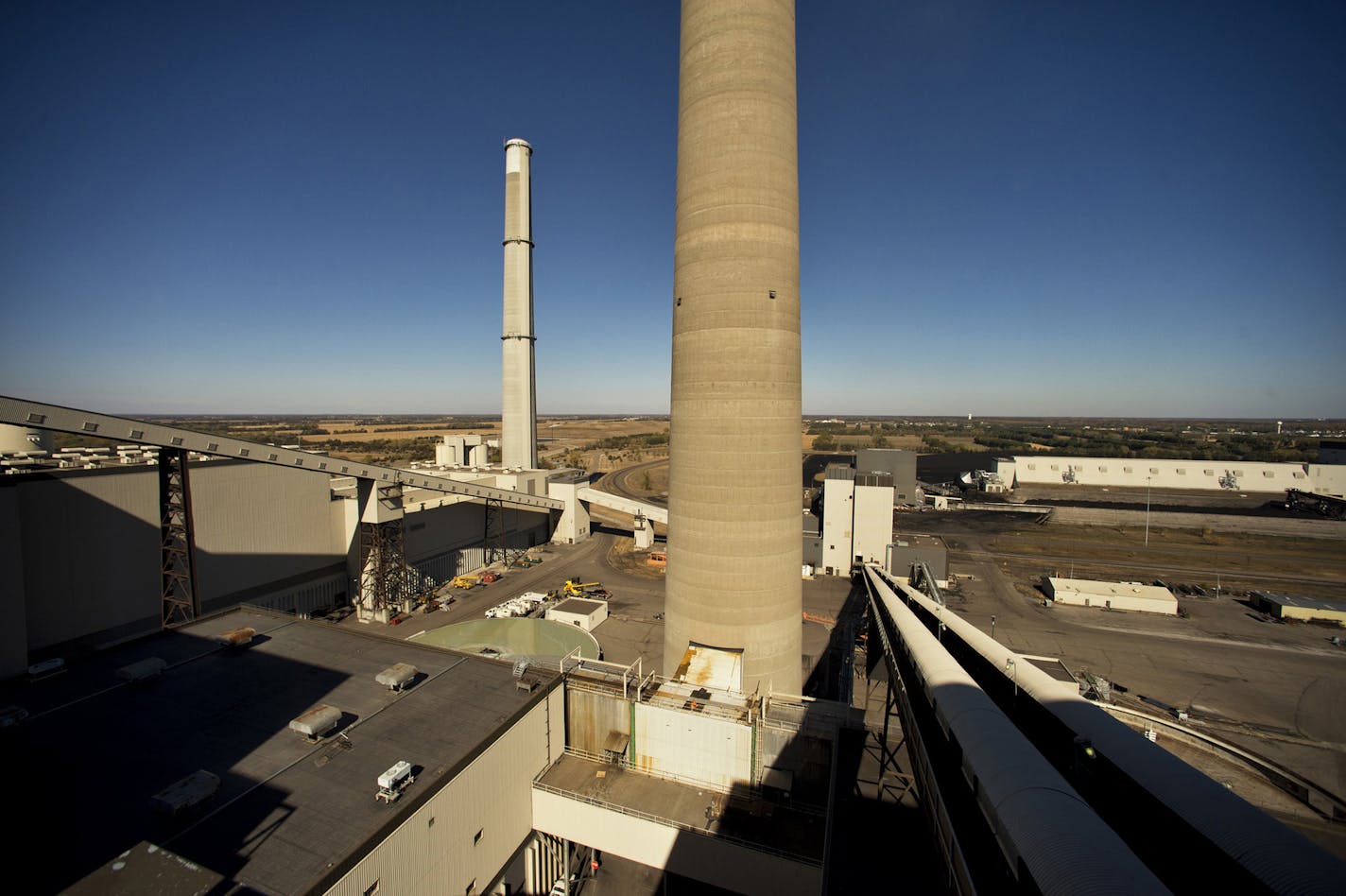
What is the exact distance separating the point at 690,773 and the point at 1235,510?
297 ft

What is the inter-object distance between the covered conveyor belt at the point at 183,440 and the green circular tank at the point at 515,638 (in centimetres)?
1205

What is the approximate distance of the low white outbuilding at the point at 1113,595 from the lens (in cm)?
3712

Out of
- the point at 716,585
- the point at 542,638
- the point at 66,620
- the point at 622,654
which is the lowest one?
the point at 622,654

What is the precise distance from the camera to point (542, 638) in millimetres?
26000

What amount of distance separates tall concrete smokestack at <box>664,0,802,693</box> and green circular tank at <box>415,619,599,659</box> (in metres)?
9.45

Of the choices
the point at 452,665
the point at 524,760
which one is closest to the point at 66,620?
the point at 452,665

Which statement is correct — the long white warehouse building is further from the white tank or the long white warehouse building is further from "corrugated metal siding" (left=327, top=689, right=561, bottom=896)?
the white tank

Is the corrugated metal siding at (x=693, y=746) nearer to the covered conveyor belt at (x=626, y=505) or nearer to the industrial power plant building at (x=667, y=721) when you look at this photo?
the industrial power plant building at (x=667, y=721)

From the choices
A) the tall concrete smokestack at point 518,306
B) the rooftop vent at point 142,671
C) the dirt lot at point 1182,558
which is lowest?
the dirt lot at point 1182,558

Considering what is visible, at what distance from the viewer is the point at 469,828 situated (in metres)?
13.5

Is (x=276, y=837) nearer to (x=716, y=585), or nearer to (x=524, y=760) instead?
(x=524, y=760)

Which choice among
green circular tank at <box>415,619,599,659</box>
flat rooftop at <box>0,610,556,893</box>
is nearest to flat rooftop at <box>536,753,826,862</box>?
flat rooftop at <box>0,610,556,893</box>

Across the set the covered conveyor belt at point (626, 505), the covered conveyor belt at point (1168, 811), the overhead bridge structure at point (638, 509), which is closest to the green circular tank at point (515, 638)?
the covered conveyor belt at point (1168, 811)

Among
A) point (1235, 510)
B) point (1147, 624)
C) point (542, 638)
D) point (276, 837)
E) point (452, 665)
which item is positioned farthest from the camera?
point (1235, 510)
